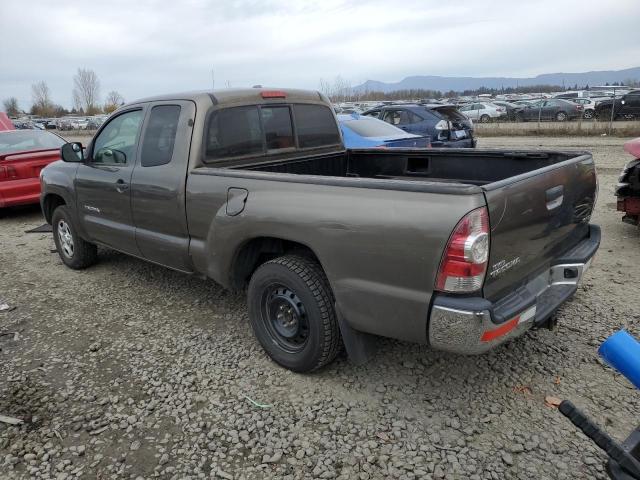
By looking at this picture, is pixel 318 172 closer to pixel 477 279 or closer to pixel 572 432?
pixel 477 279

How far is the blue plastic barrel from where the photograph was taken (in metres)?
1.49

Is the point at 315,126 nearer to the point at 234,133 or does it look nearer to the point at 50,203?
the point at 234,133

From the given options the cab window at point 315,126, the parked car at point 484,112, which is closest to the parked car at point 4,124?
the cab window at point 315,126

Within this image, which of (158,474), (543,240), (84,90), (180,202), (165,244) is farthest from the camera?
(84,90)

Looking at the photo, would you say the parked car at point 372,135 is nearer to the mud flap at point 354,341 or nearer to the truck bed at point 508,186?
the truck bed at point 508,186

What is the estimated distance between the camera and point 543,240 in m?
2.93

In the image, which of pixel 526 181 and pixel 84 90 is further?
pixel 84 90

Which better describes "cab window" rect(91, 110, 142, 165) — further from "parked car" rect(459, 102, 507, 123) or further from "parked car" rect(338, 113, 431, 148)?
"parked car" rect(459, 102, 507, 123)

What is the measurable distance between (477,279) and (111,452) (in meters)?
2.20

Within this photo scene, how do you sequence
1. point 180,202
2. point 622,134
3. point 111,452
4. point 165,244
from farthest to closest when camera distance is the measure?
1. point 622,134
2. point 165,244
3. point 180,202
4. point 111,452

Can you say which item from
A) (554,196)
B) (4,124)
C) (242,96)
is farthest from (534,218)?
(4,124)

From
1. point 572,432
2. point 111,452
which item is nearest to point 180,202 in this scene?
point 111,452

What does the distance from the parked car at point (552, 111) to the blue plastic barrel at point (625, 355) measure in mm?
28817

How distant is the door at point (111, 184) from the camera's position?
4375 mm
